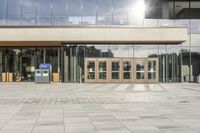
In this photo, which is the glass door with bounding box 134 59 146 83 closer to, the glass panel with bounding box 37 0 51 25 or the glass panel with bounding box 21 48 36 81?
the glass panel with bounding box 37 0 51 25

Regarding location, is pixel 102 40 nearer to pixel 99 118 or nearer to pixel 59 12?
pixel 59 12

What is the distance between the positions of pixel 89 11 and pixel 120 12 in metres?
2.84

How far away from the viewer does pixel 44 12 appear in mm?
41656

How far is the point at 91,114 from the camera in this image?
15.1m

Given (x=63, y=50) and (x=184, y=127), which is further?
(x=63, y=50)

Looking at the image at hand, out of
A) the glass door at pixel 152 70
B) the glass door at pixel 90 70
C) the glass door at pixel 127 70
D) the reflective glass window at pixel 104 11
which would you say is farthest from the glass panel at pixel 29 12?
the glass door at pixel 152 70

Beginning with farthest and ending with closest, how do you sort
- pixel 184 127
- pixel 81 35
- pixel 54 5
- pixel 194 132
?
pixel 54 5 → pixel 81 35 → pixel 184 127 → pixel 194 132

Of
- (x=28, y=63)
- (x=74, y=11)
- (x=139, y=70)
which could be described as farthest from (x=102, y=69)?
(x=28, y=63)

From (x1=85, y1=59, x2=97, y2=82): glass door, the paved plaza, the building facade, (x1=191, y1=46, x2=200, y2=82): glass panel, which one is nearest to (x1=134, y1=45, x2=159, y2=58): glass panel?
the building facade

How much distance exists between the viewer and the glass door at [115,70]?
40469mm

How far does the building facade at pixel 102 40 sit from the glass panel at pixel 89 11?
0.15 ft

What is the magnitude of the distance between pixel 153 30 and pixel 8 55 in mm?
13480

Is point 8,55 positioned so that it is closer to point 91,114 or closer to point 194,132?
point 91,114

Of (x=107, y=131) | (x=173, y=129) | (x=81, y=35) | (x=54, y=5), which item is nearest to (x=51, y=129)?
(x=107, y=131)
